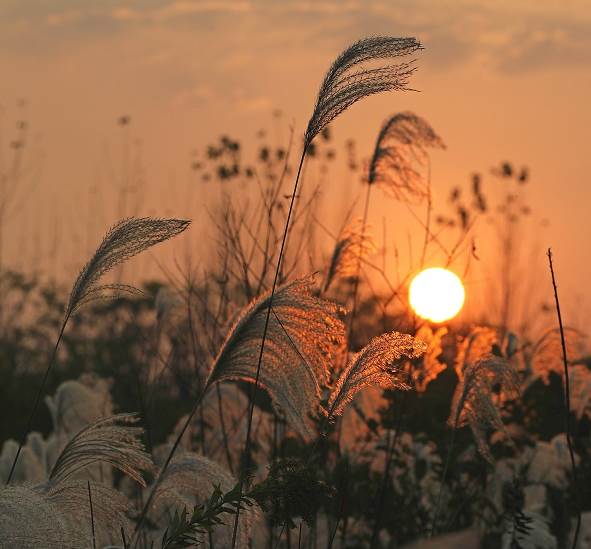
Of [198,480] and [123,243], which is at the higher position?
[123,243]

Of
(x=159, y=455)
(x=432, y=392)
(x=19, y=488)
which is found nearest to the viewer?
(x=19, y=488)

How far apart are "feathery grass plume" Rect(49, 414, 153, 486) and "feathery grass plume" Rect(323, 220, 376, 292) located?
6.09 ft

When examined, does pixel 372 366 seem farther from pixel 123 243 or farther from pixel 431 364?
pixel 431 364

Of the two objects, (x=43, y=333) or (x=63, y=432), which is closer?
(x=63, y=432)

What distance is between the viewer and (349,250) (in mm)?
4883

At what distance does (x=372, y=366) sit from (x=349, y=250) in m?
1.72

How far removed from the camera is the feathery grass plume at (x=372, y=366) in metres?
3.17

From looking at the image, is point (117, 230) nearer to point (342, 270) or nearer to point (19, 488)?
point (19, 488)

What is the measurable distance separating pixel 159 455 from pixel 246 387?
3734 mm

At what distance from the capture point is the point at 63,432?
20.5ft

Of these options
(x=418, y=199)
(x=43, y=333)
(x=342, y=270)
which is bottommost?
(x=43, y=333)

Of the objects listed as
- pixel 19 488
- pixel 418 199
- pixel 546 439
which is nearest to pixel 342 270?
pixel 418 199

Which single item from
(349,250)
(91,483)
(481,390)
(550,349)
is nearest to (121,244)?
(91,483)

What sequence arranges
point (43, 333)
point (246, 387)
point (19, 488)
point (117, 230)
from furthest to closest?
point (43, 333), point (246, 387), point (117, 230), point (19, 488)
